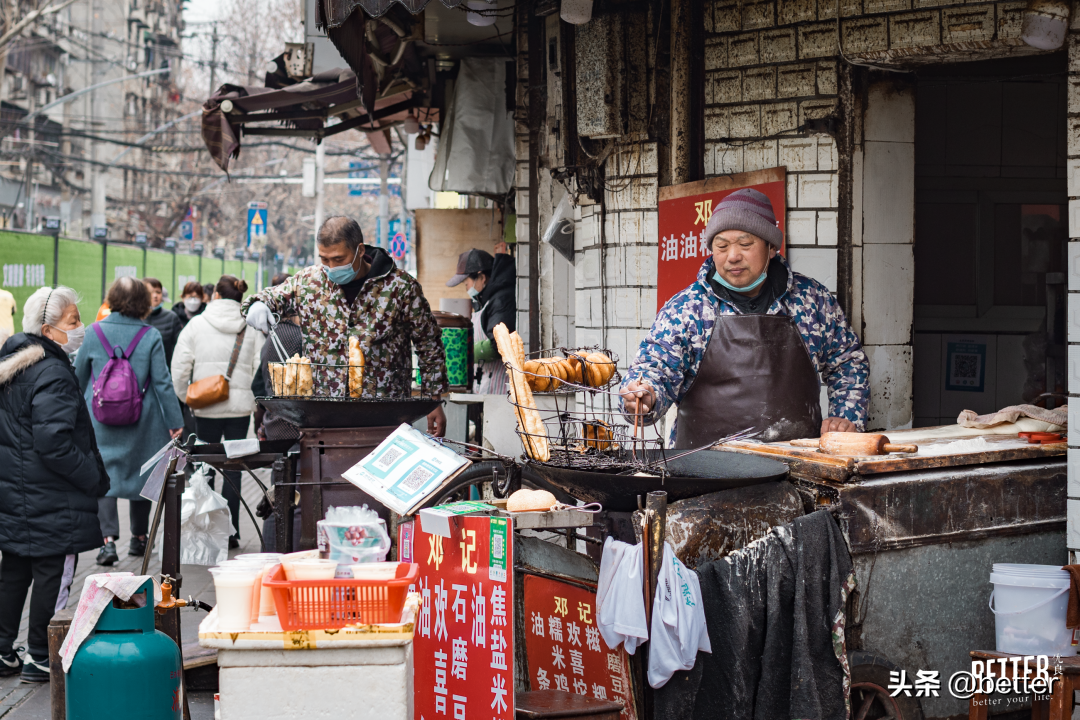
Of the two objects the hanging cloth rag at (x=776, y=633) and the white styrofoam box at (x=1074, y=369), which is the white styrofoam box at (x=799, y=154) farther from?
the hanging cloth rag at (x=776, y=633)

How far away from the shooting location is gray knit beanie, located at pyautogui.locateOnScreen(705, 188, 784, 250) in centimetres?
511

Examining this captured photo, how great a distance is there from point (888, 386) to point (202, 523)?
4.95 meters

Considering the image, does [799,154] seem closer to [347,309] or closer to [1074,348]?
[1074,348]

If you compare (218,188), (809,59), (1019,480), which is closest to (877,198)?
(809,59)

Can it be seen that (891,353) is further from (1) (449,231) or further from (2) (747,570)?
(1) (449,231)

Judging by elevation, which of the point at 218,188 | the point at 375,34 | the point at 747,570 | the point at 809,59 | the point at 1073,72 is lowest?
the point at 747,570

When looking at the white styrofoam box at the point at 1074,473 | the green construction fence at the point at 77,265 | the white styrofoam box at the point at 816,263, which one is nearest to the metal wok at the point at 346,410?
the white styrofoam box at the point at 816,263

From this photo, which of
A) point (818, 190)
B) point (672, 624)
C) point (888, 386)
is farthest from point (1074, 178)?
point (672, 624)

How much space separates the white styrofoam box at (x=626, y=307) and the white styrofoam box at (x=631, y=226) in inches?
13.7

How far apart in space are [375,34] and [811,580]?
6.14 m

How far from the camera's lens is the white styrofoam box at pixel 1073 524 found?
4.56 meters

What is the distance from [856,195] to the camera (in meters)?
6.20

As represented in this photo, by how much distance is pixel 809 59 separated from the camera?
6191mm

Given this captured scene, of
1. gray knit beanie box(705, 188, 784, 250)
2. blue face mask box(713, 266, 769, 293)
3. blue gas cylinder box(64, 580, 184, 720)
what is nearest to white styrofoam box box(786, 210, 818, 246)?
gray knit beanie box(705, 188, 784, 250)
